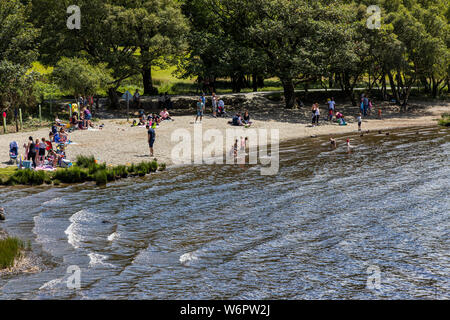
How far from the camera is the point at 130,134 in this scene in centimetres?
3969

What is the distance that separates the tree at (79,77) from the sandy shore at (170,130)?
3.24 m

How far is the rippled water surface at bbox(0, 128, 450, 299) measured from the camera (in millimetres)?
13656

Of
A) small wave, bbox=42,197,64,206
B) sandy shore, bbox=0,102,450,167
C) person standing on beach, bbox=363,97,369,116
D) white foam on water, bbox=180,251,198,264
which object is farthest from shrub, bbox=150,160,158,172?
person standing on beach, bbox=363,97,369,116

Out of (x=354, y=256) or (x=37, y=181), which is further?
(x=37, y=181)

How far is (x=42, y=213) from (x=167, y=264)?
7.82m

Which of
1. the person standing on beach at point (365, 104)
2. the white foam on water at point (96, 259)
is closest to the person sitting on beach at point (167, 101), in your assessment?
the person standing on beach at point (365, 104)

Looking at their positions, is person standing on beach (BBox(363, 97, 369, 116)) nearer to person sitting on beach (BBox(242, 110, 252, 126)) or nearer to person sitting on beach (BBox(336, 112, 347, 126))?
person sitting on beach (BBox(336, 112, 347, 126))

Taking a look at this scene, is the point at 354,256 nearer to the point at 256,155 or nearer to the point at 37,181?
the point at 37,181

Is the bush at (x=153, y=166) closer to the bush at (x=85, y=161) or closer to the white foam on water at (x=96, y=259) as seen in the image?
the bush at (x=85, y=161)

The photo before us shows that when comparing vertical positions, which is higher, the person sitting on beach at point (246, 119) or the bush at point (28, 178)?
the person sitting on beach at point (246, 119)

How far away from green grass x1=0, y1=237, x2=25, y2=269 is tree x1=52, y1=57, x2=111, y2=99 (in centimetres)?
2782

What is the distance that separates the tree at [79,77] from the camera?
4209cm
